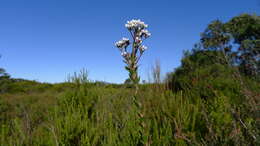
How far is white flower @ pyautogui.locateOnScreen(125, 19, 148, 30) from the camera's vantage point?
2104mm

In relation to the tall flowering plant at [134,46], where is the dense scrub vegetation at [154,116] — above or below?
below

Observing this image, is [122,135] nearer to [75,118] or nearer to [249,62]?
[75,118]

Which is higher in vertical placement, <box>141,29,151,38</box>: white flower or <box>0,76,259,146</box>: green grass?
<box>141,29,151,38</box>: white flower

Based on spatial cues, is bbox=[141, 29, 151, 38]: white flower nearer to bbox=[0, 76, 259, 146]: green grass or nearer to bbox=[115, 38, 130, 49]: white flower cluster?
bbox=[115, 38, 130, 49]: white flower cluster

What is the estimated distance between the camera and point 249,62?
118 inches

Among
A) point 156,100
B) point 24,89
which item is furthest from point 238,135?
point 24,89

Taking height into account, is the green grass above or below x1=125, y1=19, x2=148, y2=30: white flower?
below

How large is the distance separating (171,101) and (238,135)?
4.97 ft

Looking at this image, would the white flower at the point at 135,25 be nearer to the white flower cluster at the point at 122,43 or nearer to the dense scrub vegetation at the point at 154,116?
the white flower cluster at the point at 122,43

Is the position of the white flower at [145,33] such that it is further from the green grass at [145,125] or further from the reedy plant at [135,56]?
the green grass at [145,125]

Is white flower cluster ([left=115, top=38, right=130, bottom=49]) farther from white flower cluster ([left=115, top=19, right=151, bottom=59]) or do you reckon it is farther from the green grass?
the green grass

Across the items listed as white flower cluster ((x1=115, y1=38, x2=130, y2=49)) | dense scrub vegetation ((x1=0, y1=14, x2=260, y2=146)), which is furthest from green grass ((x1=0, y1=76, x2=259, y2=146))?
white flower cluster ((x1=115, y1=38, x2=130, y2=49))

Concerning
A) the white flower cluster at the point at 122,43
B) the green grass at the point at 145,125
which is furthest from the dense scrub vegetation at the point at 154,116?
the white flower cluster at the point at 122,43

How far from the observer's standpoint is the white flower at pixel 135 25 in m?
2.10
